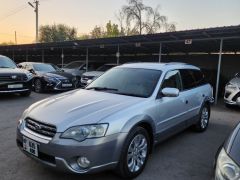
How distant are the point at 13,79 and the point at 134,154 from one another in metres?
7.31

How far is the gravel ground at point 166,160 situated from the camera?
3.95m

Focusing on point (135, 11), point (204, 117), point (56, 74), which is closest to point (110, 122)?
point (204, 117)

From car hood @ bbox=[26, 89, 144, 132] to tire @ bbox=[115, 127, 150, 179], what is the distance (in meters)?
0.41

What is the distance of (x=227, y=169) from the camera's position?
7.95 ft

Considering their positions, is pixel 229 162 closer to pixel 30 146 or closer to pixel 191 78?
pixel 30 146

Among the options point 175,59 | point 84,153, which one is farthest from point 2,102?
point 175,59

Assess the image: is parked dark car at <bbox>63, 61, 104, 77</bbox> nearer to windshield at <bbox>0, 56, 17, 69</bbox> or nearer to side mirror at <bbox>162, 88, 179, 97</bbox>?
windshield at <bbox>0, 56, 17, 69</bbox>

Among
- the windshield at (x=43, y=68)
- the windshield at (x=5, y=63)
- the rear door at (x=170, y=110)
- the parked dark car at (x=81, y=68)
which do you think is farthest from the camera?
the parked dark car at (x=81, y=68)

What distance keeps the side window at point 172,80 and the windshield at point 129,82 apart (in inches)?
6.3

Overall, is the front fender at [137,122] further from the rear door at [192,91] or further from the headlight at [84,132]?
the rear door at [192,91]

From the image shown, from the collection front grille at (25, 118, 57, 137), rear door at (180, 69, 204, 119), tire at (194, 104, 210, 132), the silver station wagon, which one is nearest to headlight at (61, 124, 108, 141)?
the silver station wagon

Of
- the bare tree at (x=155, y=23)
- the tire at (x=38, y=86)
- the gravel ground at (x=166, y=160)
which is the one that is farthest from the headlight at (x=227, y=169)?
the bare tree at (x=155, y=23)

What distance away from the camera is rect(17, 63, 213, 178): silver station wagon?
3.39 meters

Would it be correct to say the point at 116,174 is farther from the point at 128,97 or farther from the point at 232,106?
the point at 232,106
